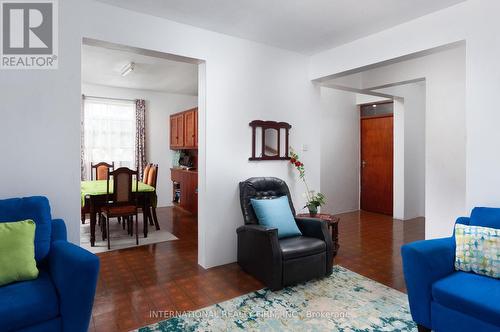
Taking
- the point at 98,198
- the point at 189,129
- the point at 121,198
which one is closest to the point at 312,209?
the point at 121,198

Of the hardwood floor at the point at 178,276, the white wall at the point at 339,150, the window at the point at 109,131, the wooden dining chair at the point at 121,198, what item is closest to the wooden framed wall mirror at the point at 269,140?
the hardwood floor at the point at 178,276

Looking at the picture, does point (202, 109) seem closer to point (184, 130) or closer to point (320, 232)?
point (320, 232)

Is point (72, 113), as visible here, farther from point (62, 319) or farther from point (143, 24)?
point (62, 319)

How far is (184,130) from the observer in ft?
20.6

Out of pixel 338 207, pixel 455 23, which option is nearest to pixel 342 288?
pixel 455 23

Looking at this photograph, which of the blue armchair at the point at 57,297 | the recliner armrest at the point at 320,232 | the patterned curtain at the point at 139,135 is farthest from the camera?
the patterned curtain at the point at 139,135

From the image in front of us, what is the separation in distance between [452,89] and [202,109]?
129 inches

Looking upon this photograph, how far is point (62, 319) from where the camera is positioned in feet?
5.60

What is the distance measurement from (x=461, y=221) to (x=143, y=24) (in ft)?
10.6

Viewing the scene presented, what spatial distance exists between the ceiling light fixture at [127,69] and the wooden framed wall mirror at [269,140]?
8.13 feet

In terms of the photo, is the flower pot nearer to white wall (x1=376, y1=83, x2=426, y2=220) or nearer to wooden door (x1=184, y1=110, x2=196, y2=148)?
white wall (x1=376, y1=83, x2=426, y2=220)

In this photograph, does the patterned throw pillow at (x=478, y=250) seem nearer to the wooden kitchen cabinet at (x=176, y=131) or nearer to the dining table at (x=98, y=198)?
the dining table at (x=98, y=198)

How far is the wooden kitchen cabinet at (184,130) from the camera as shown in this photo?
5.86 meters

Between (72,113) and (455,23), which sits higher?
(455,23)
